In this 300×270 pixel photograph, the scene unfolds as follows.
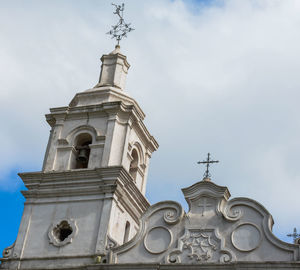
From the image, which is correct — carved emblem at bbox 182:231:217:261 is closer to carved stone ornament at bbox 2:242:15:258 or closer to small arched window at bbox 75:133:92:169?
small arched window at bbox 75:133:92:169

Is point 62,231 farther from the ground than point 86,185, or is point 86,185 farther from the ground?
point 86,185

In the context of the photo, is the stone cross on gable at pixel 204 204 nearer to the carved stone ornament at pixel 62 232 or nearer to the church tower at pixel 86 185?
the church tower at pixel 86 185

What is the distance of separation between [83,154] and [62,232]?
3.30m

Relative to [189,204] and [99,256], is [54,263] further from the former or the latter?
[189,204]

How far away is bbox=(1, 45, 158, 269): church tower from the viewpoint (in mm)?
24172

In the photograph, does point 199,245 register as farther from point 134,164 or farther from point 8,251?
point 8,251

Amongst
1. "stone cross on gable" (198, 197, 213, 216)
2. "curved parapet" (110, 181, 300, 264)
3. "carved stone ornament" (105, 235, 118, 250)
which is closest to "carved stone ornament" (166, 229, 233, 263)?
"curved parapet" (110, 181, 300, 264)

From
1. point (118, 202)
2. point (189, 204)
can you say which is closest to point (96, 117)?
point (118, 202)

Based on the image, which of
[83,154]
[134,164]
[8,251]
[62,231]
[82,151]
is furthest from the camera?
[134,164]

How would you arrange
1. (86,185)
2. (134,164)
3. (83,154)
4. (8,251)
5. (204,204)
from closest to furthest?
(204,204)
(8,251)
(86,185)
(83,154)
(134,164)

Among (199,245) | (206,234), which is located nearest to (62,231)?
(199,245)

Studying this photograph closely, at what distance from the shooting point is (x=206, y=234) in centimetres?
2272

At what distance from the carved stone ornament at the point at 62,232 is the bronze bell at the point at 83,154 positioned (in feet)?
9.76

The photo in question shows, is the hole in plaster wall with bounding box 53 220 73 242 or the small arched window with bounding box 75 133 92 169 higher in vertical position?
the small arched window with bounding box 75 133 92 169
